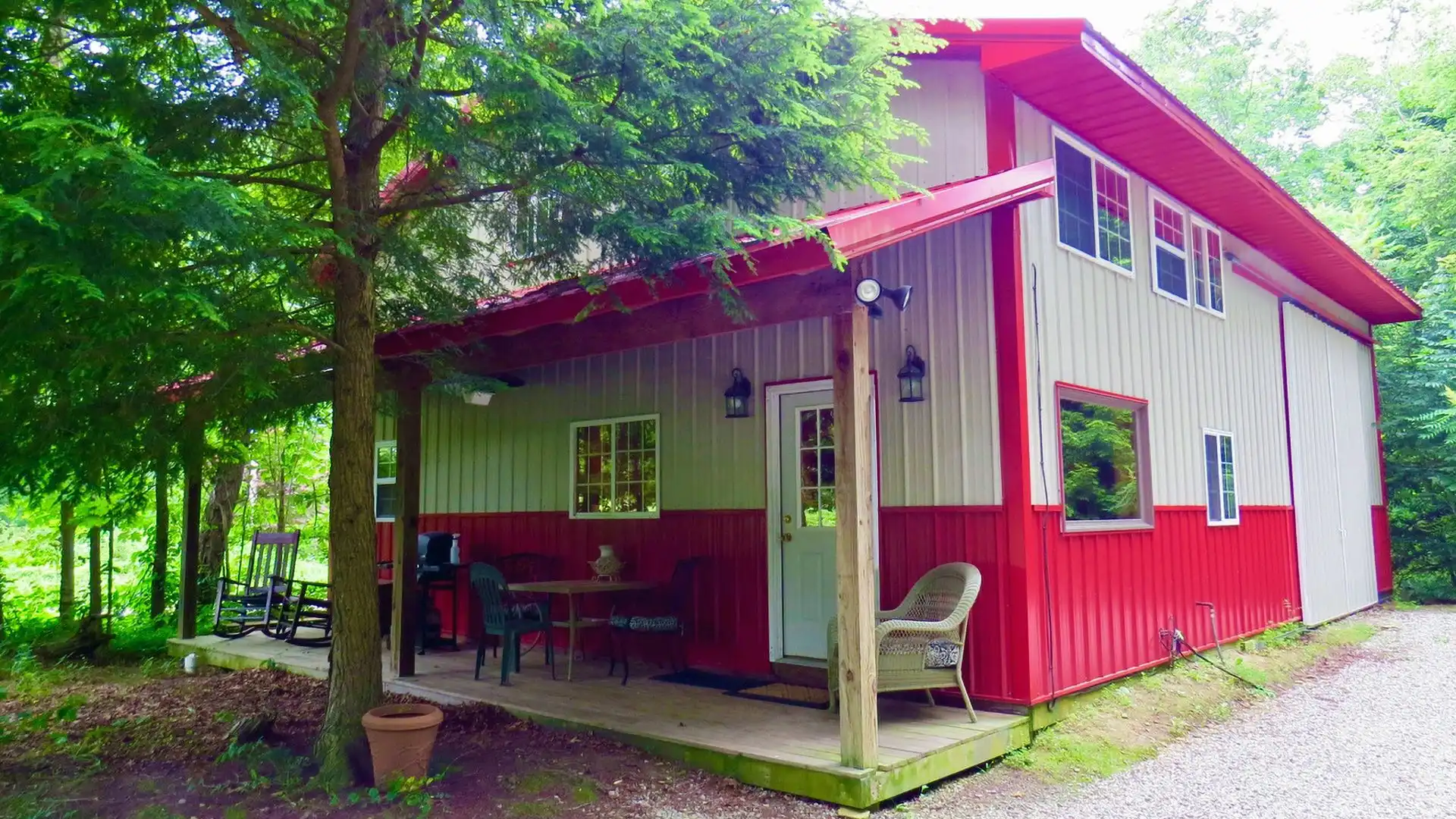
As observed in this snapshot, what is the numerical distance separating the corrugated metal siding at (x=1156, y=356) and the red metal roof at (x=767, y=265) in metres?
0.82

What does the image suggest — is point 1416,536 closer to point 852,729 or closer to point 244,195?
point 852,729

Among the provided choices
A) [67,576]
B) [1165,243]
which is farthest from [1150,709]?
[67,576]

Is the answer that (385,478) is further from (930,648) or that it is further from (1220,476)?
(1220,476)

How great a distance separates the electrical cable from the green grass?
0.31 meters

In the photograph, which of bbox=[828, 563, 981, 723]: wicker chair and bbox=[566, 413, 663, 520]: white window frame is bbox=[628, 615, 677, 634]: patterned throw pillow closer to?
bbox=[566, 413, 663, 520]: white window frame

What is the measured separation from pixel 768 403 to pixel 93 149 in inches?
171

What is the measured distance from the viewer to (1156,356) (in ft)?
24.1

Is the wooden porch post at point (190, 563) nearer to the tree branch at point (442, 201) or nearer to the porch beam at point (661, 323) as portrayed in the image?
the porch beam at point (661, 323)

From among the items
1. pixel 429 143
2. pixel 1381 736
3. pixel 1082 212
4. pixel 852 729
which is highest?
pixel 1082 212

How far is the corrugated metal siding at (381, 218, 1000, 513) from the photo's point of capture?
5.66m

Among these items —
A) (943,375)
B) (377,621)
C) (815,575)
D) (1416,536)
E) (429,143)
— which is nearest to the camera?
(429,143)

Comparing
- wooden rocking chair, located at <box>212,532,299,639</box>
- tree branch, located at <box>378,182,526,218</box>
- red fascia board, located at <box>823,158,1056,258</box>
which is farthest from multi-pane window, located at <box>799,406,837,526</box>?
wooden rocking chair, located at <box>212,532,299,639</box>

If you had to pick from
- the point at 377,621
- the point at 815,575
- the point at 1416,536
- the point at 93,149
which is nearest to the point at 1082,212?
the point at 815,575

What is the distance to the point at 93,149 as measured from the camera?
112 inches
